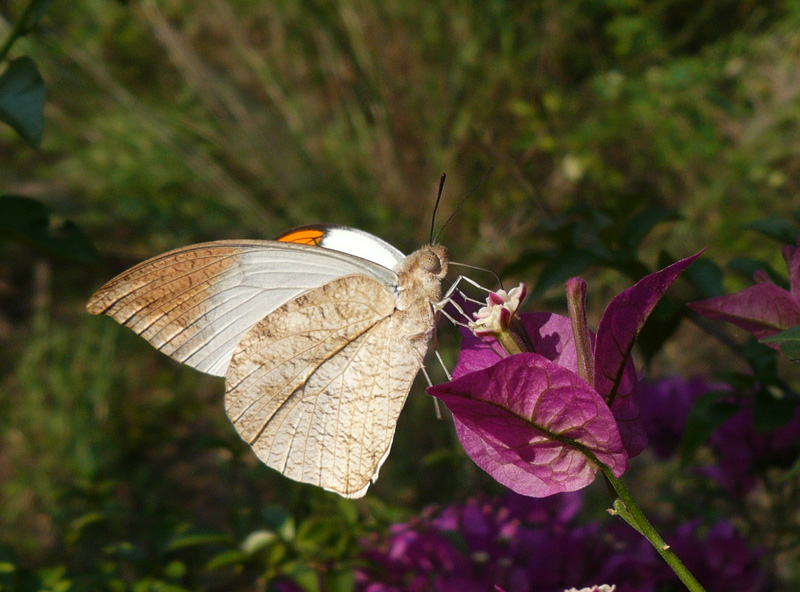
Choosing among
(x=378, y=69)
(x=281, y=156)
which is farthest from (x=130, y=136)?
(x=378, y=69)

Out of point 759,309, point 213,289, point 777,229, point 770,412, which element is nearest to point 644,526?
point 759,309

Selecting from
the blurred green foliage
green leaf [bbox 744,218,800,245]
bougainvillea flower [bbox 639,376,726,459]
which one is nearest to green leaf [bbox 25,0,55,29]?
green leaf [bbox 744,218,800,245]

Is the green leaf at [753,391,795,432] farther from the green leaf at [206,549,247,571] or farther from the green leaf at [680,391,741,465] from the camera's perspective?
the green leaf at [206,549,247,571]

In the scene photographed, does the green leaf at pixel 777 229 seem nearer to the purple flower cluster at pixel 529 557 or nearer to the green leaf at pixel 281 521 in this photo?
the purple flower cluster at pixel 529 557

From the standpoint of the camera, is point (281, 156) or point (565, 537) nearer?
point (565, 537)

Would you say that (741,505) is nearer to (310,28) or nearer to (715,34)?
(310,28)

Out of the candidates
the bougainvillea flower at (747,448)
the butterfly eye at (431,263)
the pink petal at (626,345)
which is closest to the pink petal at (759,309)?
the pink petal at (626,345)
